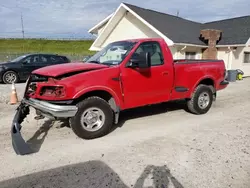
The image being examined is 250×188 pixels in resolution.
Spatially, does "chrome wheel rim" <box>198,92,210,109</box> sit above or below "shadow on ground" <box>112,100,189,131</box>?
above

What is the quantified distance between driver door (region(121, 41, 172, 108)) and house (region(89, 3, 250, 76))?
8.82 meters

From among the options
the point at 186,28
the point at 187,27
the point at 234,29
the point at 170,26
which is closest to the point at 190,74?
the point at 170,26

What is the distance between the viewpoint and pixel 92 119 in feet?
15.8

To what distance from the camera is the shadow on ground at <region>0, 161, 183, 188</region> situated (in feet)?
10.7

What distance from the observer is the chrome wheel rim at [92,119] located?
4715 mm

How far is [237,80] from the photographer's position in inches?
639

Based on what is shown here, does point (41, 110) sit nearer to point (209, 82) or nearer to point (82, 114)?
point (82, 114)

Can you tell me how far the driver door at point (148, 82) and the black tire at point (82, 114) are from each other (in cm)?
56

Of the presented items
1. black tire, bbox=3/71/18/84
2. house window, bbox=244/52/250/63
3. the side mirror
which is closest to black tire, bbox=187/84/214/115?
the side mirror

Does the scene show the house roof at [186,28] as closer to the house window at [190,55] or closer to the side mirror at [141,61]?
the house window at [190,55]

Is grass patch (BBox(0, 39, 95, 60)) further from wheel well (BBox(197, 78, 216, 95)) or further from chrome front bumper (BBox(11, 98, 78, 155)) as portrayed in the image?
chrome front bumper (BBox(11, 98, 78, 155))

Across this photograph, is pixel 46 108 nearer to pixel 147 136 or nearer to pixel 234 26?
pixel 147 136

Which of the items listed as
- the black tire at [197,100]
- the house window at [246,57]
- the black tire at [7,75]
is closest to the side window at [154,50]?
the black tire at [197,100]

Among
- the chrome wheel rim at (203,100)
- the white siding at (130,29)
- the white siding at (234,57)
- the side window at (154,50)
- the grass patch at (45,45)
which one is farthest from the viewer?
the grass patch at (45,45)
